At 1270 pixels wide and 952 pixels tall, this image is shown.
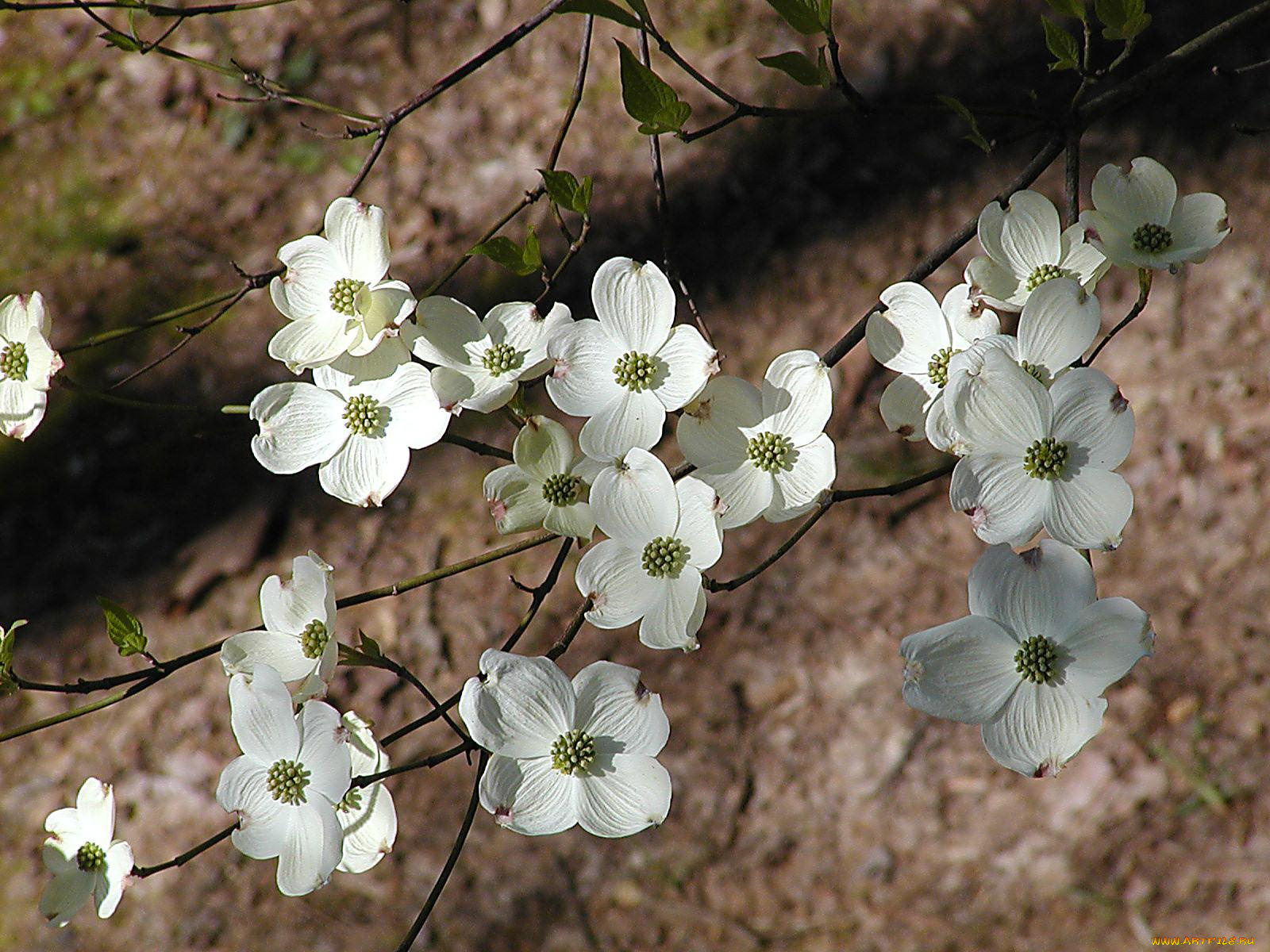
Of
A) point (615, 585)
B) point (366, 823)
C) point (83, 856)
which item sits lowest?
point (83, 856)

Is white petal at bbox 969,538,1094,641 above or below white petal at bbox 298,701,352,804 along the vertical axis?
above

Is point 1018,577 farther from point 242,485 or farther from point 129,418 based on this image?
point 129,418

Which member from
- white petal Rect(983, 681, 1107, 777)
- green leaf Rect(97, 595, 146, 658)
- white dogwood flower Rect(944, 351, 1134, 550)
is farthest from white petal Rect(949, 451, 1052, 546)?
green leaf Rect(97, 595, 146, 658)

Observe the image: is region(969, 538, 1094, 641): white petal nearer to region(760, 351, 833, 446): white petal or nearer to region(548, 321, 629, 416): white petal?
region(760, 351, 833, 446): white petal

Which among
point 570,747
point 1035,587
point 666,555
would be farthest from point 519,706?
point 1035,587

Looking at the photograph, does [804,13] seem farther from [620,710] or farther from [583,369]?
[620,710]

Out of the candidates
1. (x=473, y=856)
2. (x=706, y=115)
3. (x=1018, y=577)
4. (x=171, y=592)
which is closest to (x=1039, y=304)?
(x=1018, y=577)
